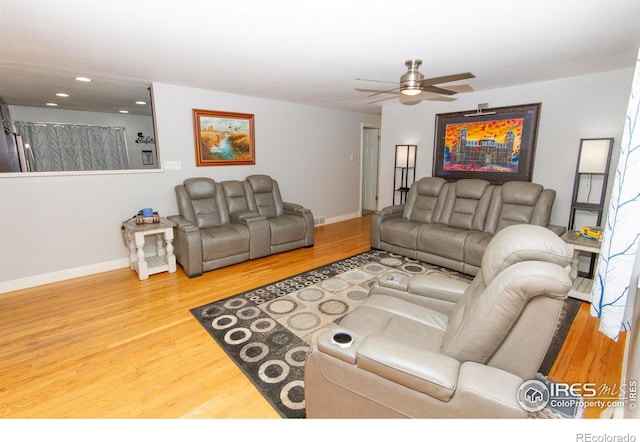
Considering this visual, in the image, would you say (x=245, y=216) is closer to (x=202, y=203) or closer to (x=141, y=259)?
(x=202, y=203)

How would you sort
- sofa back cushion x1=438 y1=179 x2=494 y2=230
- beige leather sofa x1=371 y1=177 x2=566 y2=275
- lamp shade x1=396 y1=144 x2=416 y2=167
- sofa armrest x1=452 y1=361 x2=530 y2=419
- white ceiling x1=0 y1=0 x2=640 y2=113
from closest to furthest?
sofa armrest x1=452 y1=361 x2=530 y2=419, white ceiling x1=0 y1=0 x2=640 y2=113, beige leather sofa x1=371 y1=177 x2=566 y2=275, sofa back cushion x1=438 y1=179 x2=494 y2=230, lamp shade x1=396 y1=144 x2=416 y2=167

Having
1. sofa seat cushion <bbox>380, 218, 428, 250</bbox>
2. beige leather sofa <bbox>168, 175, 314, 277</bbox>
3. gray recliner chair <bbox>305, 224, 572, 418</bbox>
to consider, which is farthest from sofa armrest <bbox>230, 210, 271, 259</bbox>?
gray recliner chair <bbox>305, 224, 572, 418</bbox>

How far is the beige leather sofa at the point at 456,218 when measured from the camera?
3.59 meters

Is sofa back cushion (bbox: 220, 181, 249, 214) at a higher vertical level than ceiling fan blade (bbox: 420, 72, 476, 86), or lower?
lower

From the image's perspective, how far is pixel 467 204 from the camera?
4.12m

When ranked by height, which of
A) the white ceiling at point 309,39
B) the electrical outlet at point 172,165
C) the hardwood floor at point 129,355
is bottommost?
the hardwood floor at point 129,355

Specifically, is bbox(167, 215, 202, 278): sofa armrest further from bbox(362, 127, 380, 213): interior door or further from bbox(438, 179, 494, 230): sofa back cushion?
bbox(362, 127, 380, 213): interior door

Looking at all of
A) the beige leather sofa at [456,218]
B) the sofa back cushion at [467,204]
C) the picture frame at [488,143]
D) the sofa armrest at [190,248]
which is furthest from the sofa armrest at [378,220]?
the sofa armrest at [190,248]

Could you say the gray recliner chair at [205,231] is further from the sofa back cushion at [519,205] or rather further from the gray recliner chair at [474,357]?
the sofa back cushion at [519,205]

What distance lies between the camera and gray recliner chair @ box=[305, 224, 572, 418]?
108 centimetres

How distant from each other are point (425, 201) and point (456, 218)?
1.81ft

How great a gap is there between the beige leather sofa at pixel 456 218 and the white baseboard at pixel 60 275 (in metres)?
3.51

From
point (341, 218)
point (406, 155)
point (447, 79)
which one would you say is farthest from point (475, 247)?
point (341, 218)

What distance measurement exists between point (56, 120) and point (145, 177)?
3.84 m
